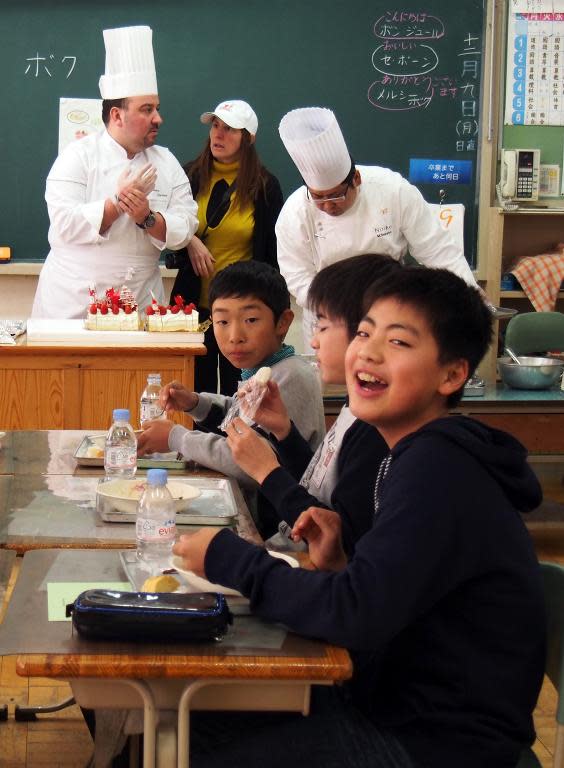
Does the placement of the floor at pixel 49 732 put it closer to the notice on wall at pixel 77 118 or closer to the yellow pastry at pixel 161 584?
the yellow pastry at pixel 161 584

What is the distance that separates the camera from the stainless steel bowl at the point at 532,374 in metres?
4.09

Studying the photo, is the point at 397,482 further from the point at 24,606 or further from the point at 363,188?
the point at 363,188

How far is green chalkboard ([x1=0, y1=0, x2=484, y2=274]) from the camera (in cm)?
525

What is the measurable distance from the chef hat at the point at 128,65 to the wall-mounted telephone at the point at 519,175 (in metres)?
1.89

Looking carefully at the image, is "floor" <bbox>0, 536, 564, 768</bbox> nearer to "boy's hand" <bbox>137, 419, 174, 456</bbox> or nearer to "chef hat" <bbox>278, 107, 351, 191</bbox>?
"boy's hand" <bbox>137, 419, 174, 456</bbox>

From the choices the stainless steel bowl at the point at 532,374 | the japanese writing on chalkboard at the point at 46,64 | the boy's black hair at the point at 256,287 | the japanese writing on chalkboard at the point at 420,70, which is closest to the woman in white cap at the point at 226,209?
the japanese writing on chalkboard at the point at 46,64

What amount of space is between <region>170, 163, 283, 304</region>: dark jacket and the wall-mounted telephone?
1322mm

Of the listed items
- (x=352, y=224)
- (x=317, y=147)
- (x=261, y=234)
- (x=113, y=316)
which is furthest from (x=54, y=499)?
(x=261, y=234)

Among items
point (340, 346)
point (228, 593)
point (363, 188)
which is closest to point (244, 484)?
point (340, 346)

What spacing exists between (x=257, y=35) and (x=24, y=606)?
14.3ft

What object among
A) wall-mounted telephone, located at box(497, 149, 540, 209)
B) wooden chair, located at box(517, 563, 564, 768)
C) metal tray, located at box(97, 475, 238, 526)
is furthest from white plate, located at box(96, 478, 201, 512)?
wall-mounted telephone, located at box(497, 149, 540, 209)

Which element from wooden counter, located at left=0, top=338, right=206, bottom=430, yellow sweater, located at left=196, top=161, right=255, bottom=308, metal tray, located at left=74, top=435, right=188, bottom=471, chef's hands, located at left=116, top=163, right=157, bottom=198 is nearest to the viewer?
metal tray, located at left=74, top=435, right=188, bottom=471

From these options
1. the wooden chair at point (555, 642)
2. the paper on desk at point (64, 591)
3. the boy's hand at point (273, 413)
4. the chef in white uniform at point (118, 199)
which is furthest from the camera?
the chef in white uniform at point (118, 199)

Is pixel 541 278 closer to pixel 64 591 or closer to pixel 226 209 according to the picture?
pixel 226 209
